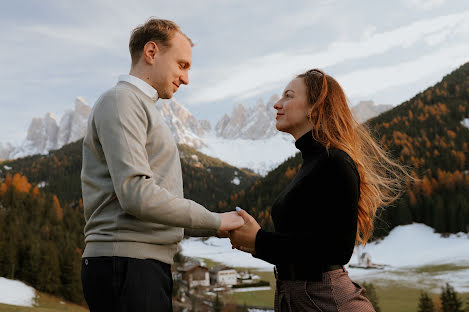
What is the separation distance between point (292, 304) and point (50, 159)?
591ft

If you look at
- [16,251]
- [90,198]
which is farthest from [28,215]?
[90,198]

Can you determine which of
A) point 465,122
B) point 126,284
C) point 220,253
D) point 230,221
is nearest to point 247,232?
point 230,221

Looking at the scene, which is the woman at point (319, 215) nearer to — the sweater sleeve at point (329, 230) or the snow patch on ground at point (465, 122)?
the sweater sleeve at point (329, 230)

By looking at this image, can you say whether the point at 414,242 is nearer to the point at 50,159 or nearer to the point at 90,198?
the point at 90,198

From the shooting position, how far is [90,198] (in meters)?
2.98

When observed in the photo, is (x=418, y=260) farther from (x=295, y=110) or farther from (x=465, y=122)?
(x=295, y=110)

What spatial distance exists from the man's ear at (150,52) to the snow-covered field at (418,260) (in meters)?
61.5

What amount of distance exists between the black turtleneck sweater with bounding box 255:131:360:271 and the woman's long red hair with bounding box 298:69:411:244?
24 cm

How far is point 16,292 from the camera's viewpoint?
1938 inches

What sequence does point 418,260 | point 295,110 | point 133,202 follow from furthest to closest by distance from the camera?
point 418,260 < point 295,110 < point 133,202

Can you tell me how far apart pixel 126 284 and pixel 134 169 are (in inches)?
31.2

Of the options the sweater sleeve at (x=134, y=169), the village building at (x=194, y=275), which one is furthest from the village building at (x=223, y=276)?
the sweater sleeve at (x=134, y=169)

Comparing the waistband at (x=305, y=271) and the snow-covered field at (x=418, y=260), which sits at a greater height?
the waistband at (x=305, y=271)

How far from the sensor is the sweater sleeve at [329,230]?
Answer: 3225mm
